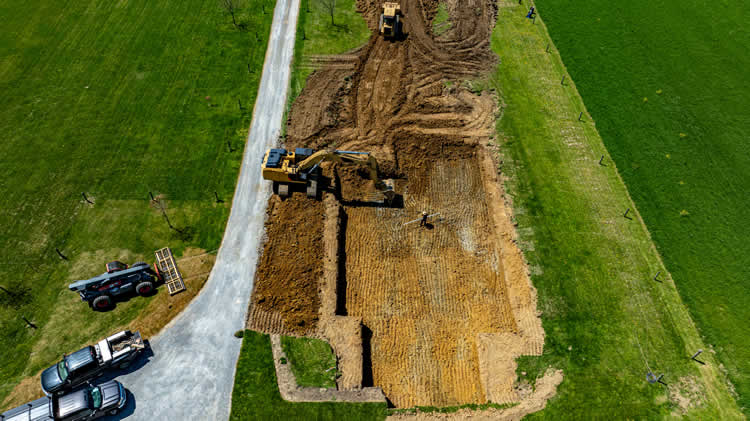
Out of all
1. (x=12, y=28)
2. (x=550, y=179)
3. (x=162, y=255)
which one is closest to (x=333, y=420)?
(x=162, y=255)

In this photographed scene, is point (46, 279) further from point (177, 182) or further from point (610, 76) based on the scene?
point (610, 76)

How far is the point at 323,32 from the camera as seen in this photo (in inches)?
1642

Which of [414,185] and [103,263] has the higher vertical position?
[414,185]

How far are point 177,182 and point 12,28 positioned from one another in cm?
2845

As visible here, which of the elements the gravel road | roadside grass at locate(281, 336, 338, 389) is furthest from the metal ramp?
roadside grass at locate(281, 336, 338, 389)

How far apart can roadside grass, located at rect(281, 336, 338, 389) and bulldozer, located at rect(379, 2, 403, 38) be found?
32.0m

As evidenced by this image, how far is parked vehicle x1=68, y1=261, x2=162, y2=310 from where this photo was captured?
22.5 meters

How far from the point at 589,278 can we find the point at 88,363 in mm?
29012

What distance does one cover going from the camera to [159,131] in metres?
31.9

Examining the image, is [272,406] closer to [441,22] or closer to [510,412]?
[510,412]

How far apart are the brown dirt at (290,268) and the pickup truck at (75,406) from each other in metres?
7.19

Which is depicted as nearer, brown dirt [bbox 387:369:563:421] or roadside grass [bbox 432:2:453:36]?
brown dirt [bbox 387:369:563:421]

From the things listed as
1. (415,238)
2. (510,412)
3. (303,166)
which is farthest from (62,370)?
(510,412)

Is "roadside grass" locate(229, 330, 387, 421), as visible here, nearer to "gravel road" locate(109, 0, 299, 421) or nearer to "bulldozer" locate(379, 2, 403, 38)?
"gravel road" locate(109, 0, 299, 421)
